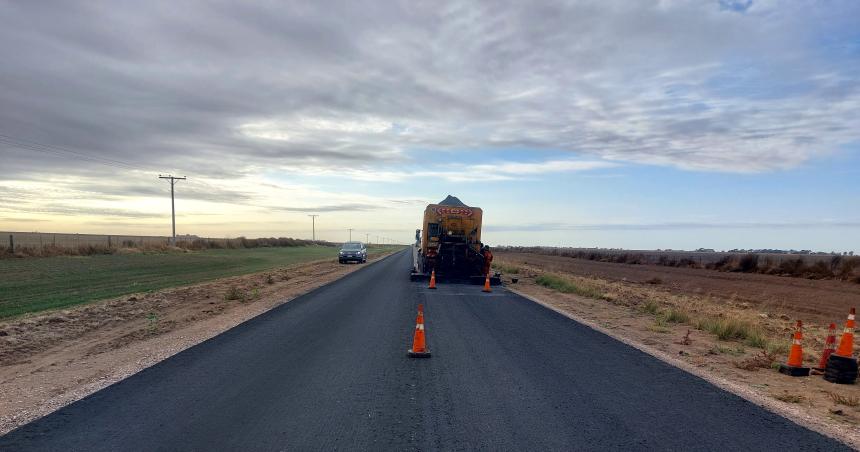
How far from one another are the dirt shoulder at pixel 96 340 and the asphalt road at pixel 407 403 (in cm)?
59

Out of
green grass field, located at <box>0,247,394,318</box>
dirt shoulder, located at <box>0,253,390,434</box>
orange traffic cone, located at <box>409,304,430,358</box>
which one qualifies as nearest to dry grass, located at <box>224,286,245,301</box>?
dirt shoulder, located at <box>0,253,390,434</box>

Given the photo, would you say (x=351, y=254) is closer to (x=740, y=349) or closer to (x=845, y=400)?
(x=740, y=349)

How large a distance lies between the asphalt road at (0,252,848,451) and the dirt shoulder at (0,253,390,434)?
590 mm

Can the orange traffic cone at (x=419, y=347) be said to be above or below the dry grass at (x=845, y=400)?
above

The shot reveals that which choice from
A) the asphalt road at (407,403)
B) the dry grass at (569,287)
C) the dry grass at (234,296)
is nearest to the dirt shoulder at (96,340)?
the dry grass at (234,296)

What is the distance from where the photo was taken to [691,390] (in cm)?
805

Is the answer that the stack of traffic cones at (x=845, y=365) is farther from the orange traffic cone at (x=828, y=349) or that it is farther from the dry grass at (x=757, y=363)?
the dry grass at (x=757, y=363)

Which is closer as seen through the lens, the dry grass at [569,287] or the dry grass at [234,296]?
the dry grass at [234,296]

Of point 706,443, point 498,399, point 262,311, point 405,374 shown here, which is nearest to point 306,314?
point 262,311

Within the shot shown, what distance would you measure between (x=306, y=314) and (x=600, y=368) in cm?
825

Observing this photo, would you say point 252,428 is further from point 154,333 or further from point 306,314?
point 306,314

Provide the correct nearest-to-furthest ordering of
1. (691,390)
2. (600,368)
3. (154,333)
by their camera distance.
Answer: (691,390)
(600,368)
(154,333)

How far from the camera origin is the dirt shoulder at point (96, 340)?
773 centimetres

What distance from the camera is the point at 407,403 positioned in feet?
22.7
